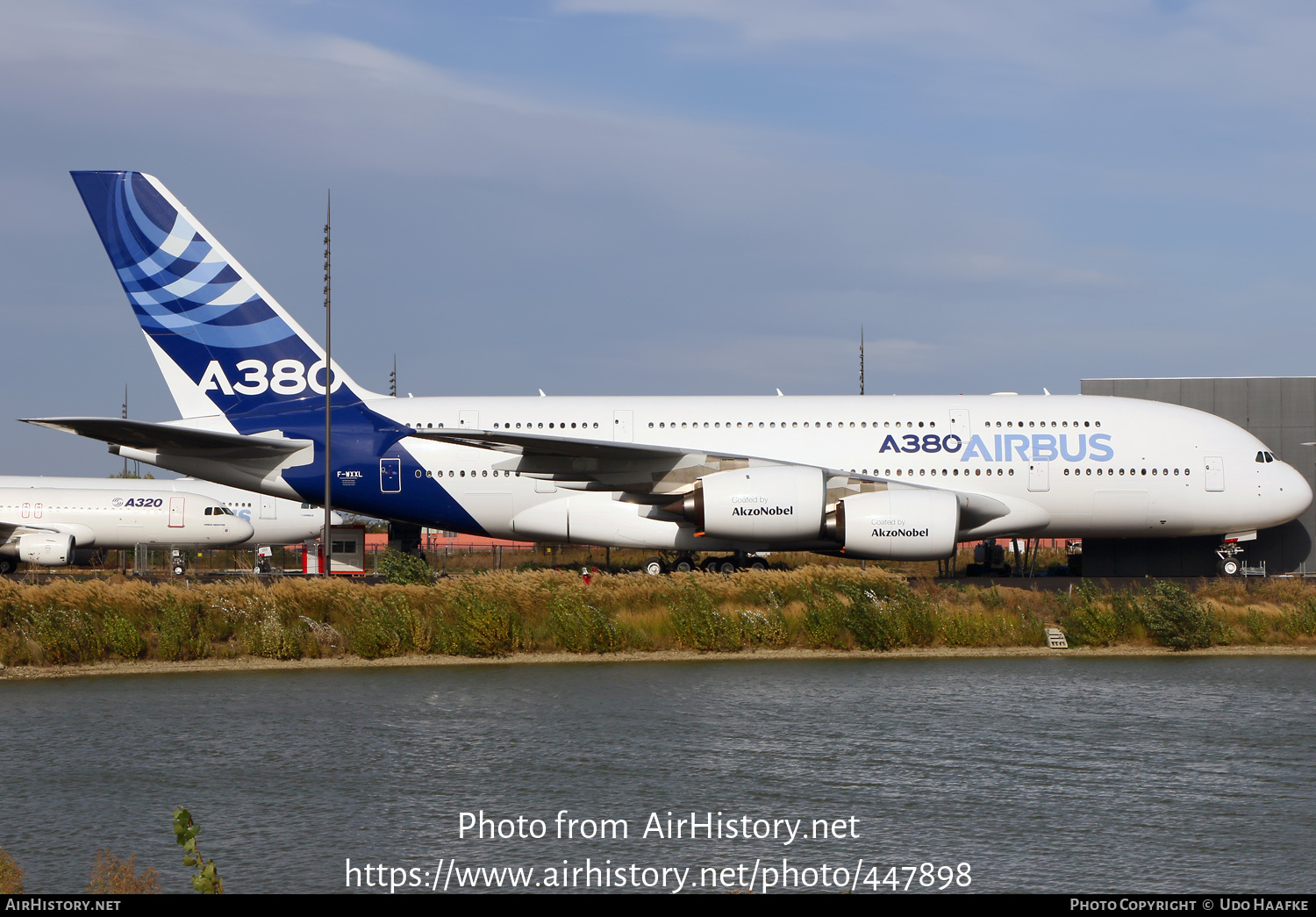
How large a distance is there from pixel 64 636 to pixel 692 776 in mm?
13682

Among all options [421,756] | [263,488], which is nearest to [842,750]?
[421,756]

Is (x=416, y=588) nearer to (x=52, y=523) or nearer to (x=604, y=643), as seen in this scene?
(x=604, y=643)

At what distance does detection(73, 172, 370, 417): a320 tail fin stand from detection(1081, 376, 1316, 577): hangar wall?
21343 millimetres

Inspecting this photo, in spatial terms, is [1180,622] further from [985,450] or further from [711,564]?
[711,564]

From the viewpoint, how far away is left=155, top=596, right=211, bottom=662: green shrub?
21125 millimetres

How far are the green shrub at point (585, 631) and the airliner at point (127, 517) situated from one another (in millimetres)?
29250

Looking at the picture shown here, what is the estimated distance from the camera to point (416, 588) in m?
23.6

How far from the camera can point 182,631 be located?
2134 centimetres

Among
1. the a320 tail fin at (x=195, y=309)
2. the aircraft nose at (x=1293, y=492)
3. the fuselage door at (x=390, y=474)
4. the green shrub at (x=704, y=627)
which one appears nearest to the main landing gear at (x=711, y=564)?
the fuselage door at (x=390, y=474)

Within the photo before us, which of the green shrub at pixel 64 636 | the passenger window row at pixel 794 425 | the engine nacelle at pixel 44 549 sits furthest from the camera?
the engine nacelle at pixel 44 549

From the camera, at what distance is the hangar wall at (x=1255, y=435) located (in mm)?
33938

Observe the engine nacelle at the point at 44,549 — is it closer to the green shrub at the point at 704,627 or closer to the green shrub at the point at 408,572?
the green shrub at the point at 408,572

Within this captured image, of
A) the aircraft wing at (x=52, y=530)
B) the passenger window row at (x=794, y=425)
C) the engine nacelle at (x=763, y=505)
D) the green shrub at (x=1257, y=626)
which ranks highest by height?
the passenger window row at (x=794, y=425)

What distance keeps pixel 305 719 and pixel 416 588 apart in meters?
8.10
